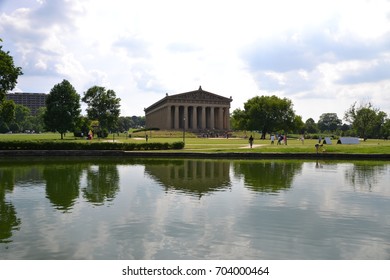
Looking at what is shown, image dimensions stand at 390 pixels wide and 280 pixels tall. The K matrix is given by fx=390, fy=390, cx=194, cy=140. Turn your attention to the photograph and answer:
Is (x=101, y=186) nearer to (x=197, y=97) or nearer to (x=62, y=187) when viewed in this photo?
(x=62, y=187)

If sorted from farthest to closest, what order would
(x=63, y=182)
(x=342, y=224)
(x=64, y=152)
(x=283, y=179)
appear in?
1. (x=64, y=152)
2. (x=283, y=179)
3. (x=63, y=182)
4. (x=342, y=224)

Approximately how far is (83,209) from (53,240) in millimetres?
3552

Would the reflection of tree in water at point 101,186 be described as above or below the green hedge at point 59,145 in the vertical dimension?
below

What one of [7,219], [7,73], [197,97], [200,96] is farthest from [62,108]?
[200,96]

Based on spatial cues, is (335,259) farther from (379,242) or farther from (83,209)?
(83,209)

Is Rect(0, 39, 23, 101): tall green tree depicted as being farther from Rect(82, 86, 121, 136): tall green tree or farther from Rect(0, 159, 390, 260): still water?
Rect(82, 86, 121, 136): tall green tree

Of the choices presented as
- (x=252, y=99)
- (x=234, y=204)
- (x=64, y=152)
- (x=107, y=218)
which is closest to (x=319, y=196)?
(x=234, y=204)

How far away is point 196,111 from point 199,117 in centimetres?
608

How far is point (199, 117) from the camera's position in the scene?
135875 mm

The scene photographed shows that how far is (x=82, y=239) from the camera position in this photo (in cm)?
984

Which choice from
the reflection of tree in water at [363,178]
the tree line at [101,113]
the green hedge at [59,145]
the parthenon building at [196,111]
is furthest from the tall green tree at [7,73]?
the parthenon building at [196,111]

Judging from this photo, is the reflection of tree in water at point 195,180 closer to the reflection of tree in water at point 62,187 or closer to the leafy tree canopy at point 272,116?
the reflection of tree in water at point 62,187

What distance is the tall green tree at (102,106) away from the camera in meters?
86.7

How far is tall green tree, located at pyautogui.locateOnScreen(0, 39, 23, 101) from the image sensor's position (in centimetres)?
4191
